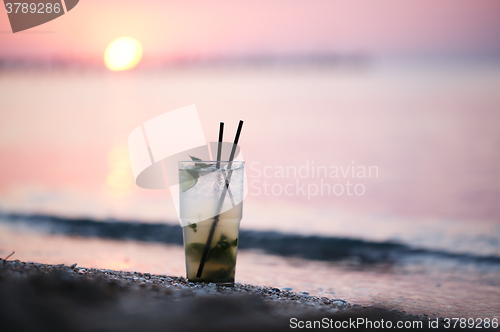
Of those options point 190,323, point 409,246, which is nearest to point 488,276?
point 409,246

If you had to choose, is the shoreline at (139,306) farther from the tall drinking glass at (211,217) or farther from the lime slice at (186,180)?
the lime slice at (186,180)

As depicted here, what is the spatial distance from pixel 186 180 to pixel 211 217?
31 centimetres

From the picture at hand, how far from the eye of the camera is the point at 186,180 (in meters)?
3.15

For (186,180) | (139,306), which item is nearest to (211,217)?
(186,180)

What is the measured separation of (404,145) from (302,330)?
26.7 ft

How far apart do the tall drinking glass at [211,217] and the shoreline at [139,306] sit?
13cm

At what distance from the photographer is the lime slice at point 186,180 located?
313 cm

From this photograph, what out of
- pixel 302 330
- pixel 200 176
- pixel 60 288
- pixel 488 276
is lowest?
pixel 488 276

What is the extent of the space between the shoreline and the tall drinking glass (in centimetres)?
13

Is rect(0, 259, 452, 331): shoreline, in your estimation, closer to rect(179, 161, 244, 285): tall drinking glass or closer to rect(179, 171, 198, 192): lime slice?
rect(179, 161, 244, 285): tall drinking glass

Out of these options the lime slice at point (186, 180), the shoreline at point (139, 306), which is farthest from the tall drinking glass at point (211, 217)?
the shoreline at point (139, 306)

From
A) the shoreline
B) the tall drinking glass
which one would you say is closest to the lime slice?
the tall drinking glass

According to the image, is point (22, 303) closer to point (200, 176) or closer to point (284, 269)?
point (200, 176)

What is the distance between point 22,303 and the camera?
7.09 feet
